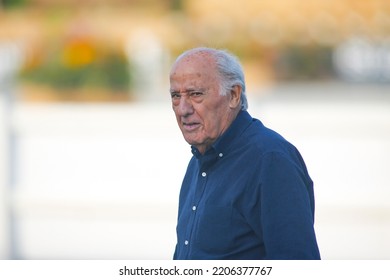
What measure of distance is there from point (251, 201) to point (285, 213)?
9 cm

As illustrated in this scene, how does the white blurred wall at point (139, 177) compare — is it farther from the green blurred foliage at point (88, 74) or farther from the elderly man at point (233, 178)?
the green blurred foliage at point (88, 74)

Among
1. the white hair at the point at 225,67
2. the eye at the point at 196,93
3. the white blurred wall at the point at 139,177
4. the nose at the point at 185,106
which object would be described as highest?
the white hair at the point at 225,67

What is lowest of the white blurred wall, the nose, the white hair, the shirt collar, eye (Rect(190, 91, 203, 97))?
the white blurred wall

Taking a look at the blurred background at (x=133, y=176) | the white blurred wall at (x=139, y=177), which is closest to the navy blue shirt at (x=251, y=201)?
the blurred background at (x=133, y=176)

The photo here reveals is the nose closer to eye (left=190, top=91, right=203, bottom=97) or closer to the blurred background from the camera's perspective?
eye (left=190, top=91, right=203, bottom=97)

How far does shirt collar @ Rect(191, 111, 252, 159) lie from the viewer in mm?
2357

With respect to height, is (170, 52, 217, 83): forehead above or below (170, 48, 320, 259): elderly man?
above

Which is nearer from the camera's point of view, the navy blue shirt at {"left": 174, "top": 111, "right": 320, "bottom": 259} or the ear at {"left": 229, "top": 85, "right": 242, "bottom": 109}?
the navy blue shirt at {"left": 174, "top": 111, "right": 320, "bottom": 259}

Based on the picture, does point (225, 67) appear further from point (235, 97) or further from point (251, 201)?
point (251, 201)

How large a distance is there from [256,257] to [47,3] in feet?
49.3

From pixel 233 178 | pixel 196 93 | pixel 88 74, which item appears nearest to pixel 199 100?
pixel 196 93

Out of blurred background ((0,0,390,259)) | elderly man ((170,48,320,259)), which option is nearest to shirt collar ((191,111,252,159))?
elderly man ((170,48,320,259))

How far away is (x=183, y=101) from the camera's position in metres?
2.37

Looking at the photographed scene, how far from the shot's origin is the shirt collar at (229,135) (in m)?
2.36
